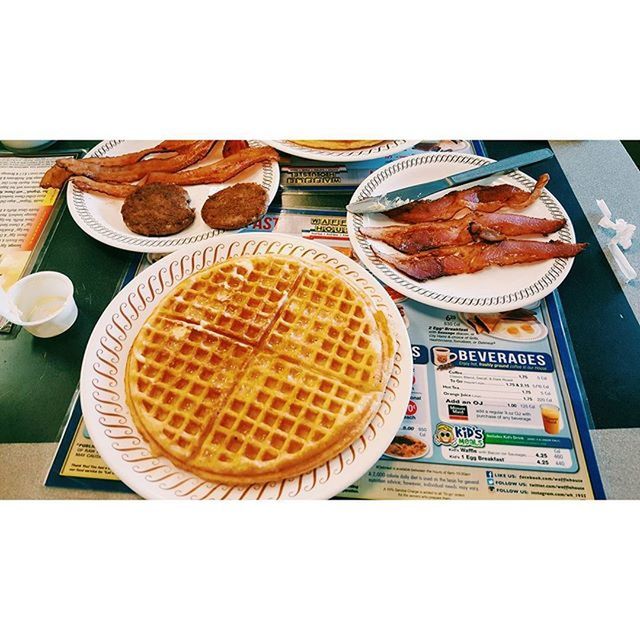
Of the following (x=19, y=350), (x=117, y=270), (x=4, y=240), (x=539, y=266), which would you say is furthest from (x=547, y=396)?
(x=4, y=240)

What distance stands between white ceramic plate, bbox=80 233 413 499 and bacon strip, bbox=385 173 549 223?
482 mm

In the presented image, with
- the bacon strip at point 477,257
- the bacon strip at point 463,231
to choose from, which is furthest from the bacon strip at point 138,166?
the bacon strip at point 477,257

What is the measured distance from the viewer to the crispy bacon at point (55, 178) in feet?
8.08

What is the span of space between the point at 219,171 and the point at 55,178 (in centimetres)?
82

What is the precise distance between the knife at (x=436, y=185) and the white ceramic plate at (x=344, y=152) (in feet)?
0.79

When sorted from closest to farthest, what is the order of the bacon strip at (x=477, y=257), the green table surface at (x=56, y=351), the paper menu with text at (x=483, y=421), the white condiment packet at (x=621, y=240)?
the paper menu with text at (x=483, y=421)
the green table surface at (x=56, y=351)
the bacon strip at (x=477, y=257)
the white condiment packet at (x=621, y=240)

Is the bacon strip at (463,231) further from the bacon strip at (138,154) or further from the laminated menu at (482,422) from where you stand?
the bacon strip at (138,154)

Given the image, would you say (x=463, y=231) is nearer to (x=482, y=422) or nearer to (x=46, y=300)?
(x=482, y=422)

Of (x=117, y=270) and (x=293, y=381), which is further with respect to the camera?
(x=117, y=270)

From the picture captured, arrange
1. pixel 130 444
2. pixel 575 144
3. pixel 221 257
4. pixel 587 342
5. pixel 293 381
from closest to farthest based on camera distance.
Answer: pixel 130 444, pixel 293 381, pixel 587 342, pixel 221 257, pixel 575 144

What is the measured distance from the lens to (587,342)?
194cm

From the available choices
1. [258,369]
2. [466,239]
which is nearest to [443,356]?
[466,239]

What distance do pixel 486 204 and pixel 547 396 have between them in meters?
0.96

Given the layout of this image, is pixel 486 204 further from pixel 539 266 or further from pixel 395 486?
pixel 395 486
